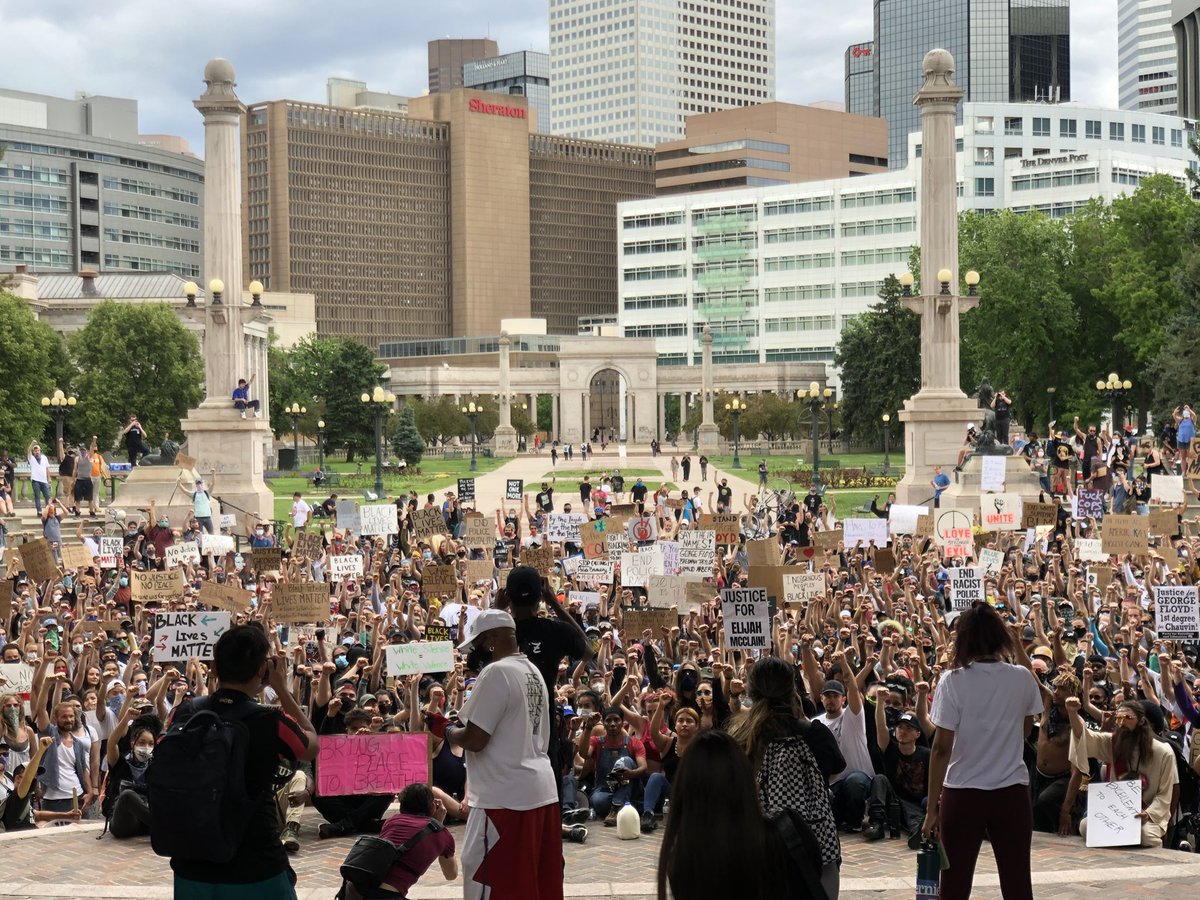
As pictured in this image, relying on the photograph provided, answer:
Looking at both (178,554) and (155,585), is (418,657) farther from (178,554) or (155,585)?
(178,554)

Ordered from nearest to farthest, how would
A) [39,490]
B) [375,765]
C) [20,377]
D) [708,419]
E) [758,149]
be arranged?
[375,765], [39,490], [20,377], [708,419], [758,149]

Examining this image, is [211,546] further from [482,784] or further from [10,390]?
[10,390]

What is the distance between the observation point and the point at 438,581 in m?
19.8

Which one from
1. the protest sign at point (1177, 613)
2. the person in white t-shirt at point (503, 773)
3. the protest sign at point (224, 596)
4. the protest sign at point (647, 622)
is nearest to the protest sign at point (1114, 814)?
the person in white t-shirt at point (503, 773)

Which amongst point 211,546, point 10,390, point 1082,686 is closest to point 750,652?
point 1082,686

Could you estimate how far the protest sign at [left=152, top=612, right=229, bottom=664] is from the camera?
13789 millimetres

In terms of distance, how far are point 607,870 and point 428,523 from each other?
17844 mm

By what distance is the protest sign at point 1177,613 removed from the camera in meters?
14.9

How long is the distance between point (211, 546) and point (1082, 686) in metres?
18.9

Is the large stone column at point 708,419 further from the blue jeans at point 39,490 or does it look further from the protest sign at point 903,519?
the protest sign at point 903,519

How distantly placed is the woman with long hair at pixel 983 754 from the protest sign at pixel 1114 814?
2.89 meters

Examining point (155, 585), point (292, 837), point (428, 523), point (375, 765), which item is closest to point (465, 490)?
point (428, 523)

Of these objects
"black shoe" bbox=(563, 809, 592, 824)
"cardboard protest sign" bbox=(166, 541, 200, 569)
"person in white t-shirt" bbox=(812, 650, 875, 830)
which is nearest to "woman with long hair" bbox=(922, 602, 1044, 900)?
"person in white t-shirt" bbox=(812, 650, 875, 830)

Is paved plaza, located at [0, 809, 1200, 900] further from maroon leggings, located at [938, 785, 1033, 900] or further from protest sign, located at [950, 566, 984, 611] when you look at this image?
protest sign, located at [950, 566, 984, 611]
